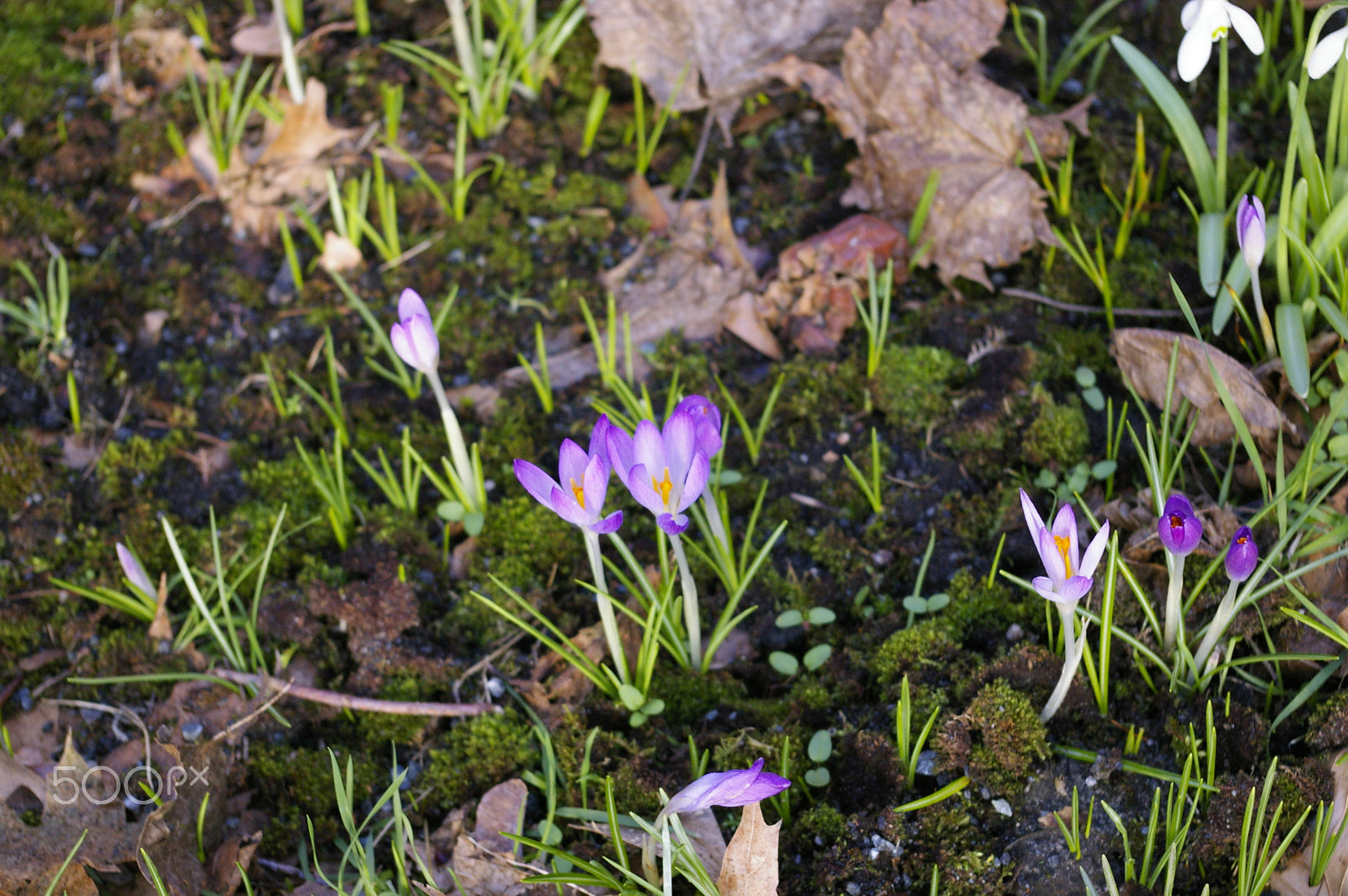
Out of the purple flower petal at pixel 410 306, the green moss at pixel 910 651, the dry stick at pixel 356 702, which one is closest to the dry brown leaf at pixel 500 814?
the dry stick at pixel 356 702

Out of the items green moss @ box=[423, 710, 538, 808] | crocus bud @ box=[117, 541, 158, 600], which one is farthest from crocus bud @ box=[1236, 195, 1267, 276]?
crocus bud @ box=[117, 541, 158, 600]

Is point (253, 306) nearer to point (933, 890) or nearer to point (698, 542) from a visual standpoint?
point (698, 542)

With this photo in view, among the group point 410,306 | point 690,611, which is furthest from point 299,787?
point 410,306

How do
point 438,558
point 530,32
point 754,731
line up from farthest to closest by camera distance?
point 530,32 → point 438,558 → point 754,731

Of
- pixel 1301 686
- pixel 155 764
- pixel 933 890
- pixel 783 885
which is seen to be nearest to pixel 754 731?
pixel 783 885

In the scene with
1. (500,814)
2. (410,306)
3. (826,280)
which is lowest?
(500,814)

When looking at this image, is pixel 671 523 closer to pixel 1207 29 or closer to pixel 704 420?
pixel 704 420
